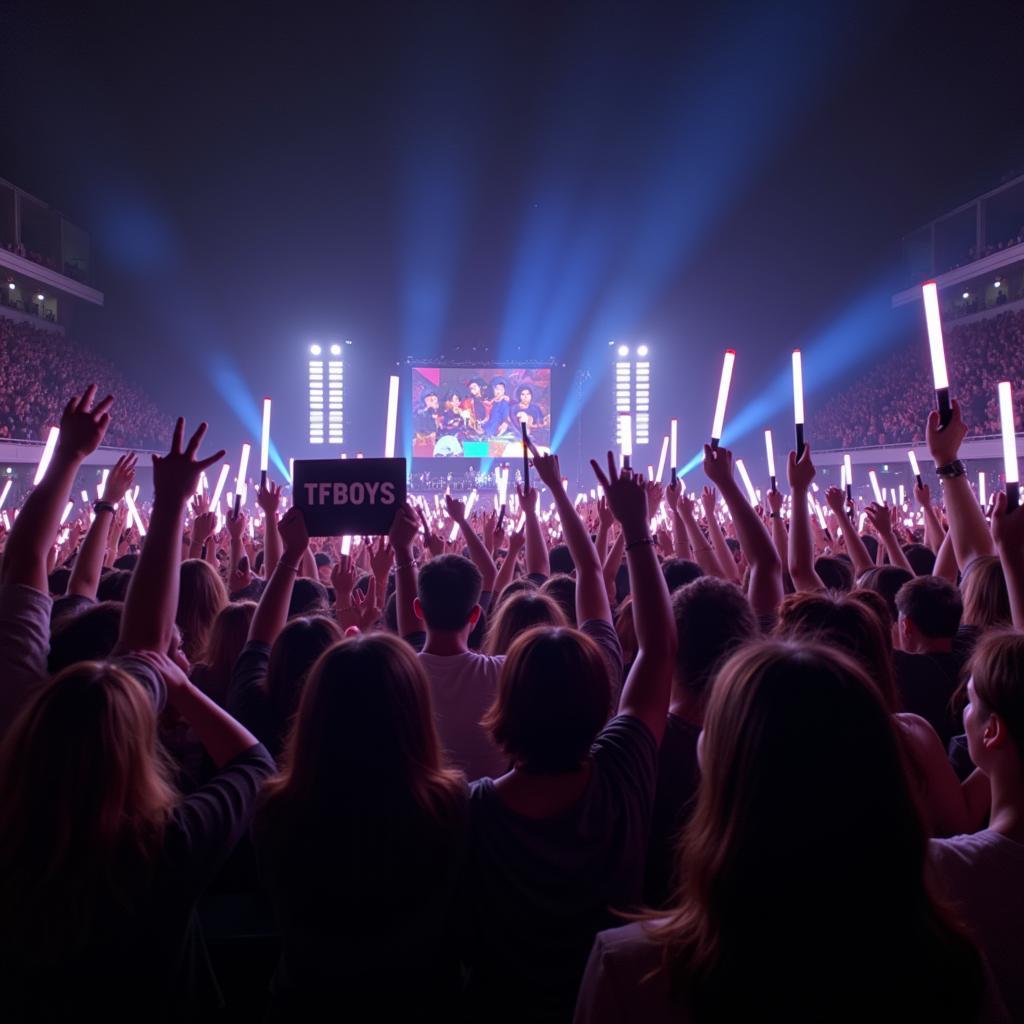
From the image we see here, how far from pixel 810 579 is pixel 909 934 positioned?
3021 mm

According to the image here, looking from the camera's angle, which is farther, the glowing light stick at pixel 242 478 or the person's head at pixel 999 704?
the glowing light stick at pixel 242 478

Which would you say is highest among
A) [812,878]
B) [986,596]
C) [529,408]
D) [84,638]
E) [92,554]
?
[529,408]

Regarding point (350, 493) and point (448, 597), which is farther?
point (350, 493)

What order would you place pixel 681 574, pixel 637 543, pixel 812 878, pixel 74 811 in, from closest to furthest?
pixel 812 878
pixel 74 811
pixel 637 543
pixel 681 574

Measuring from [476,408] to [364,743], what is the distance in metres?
26.1

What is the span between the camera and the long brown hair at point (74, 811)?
4.61ft

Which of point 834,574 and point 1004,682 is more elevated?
point 834,574

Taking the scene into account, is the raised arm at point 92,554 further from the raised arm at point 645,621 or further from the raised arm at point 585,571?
the raised arm at point 645,621

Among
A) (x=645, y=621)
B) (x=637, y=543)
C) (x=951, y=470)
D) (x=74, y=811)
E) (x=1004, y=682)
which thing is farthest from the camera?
(x=951, y=470)

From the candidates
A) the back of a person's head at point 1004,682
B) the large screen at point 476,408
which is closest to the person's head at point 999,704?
the back of a person's head at point 1004,682

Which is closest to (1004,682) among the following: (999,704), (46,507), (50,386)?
(999,704)

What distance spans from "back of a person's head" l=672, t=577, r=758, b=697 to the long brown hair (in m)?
1.51

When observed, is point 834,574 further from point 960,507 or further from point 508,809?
point 508,809

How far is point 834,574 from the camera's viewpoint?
4.61 m
